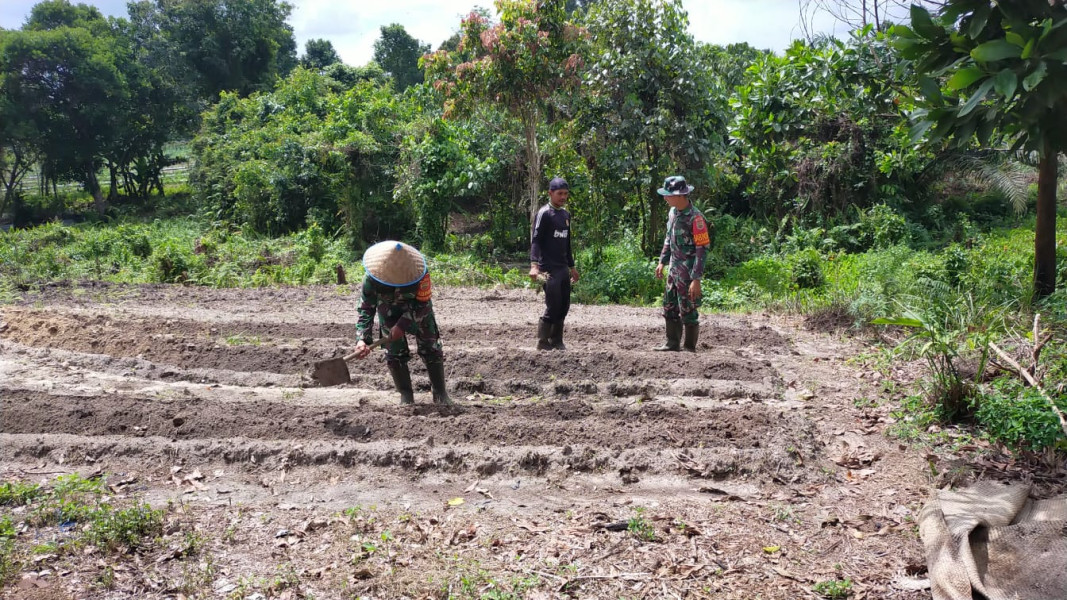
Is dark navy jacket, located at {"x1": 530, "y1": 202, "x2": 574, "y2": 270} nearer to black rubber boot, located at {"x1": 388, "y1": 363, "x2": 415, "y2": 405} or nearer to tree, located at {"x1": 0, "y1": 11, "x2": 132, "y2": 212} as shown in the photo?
black rubber boot, located at {"x1": 388, "y1": 363, "x2": 415, "y2": 405}

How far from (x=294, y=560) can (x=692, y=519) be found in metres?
2.28

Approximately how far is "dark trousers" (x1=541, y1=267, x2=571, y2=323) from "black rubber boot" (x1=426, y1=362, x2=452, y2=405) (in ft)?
5.34

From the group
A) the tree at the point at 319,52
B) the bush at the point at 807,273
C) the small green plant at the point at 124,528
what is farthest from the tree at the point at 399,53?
the small green plant at the point at 124,528

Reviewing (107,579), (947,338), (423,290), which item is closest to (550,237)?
(423,290)

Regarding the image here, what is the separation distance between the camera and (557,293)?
7.45 m

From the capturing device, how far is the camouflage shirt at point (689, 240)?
22.8ft

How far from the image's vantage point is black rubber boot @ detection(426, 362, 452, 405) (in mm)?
6207

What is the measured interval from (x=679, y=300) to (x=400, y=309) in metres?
2.83

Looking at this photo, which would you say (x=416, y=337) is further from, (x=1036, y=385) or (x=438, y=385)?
(x=1036, y=385)

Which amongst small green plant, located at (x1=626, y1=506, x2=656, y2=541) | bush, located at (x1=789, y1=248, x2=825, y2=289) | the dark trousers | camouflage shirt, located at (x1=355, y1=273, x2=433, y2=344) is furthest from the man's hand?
bush, located at (x1=789, y1=248, x2=825, y2=289)

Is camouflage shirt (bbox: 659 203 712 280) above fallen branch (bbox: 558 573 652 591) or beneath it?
above

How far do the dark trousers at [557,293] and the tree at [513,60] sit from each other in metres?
4.98

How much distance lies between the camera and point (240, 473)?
520 centimetres

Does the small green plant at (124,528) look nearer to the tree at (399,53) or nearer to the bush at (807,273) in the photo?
the bush at (807,273)
